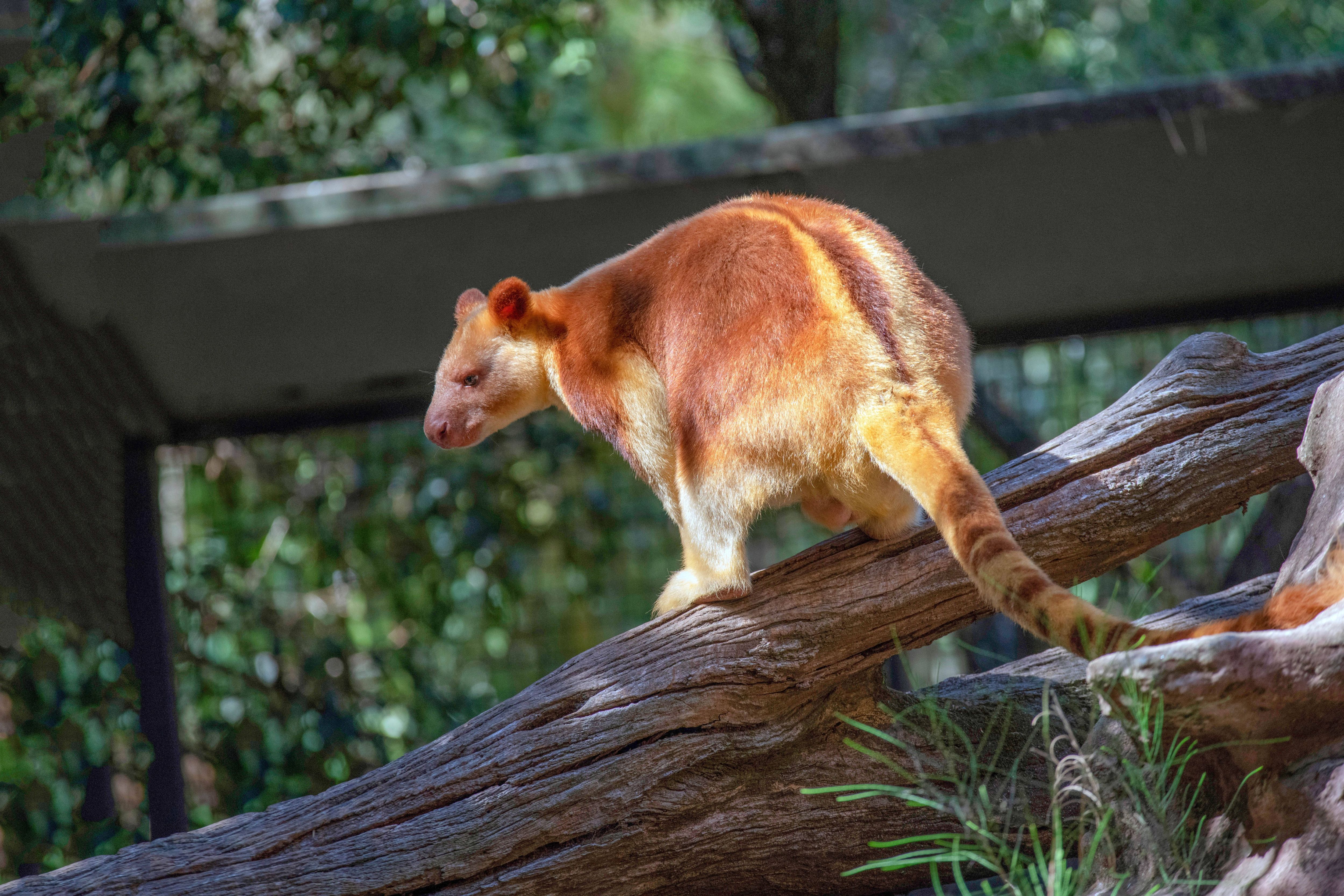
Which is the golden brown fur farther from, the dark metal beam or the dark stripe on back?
the dark metal beam

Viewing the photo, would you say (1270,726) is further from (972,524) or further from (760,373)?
(760,373)

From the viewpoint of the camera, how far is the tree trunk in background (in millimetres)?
5070

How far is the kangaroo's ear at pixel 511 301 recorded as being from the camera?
2.89 meters

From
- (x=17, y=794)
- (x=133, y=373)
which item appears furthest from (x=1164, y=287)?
(x=17, y=794)

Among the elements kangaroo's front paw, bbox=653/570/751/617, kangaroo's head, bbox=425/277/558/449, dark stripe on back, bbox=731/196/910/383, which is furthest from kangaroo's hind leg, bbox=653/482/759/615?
kangaroo's head, bbox=425/277/558/449

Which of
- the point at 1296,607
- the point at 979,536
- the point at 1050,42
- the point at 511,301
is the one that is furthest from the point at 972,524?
the point at 1050,42

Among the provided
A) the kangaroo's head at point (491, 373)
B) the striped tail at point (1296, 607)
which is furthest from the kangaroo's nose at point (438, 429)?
the striped tail at point (1296, 607)

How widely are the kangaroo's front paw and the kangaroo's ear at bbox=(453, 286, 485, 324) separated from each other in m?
0.96

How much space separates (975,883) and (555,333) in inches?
65.7

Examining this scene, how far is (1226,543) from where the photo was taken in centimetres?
554

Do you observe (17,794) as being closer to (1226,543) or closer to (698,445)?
(698,445)

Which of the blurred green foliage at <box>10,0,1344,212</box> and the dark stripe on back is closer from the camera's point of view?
the dark stripe on back

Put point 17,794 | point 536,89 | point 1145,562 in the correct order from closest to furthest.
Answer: point 1145,562 < point 17,794 < point 536,89

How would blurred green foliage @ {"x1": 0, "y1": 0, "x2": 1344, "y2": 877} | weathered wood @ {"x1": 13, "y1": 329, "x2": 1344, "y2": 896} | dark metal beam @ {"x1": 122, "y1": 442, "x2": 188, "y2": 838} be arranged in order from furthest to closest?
blurred green foliage @ {"x1": 0, "y1": 0, "x2": 1344, "y2": 877}, dark metal beam @ {"x1": 122, "y1": 442, "x2": 188, "y2": 838}, weathered wood @ {"x1": 13, "y1": 329, "x2": 1344, "y2": 896}
